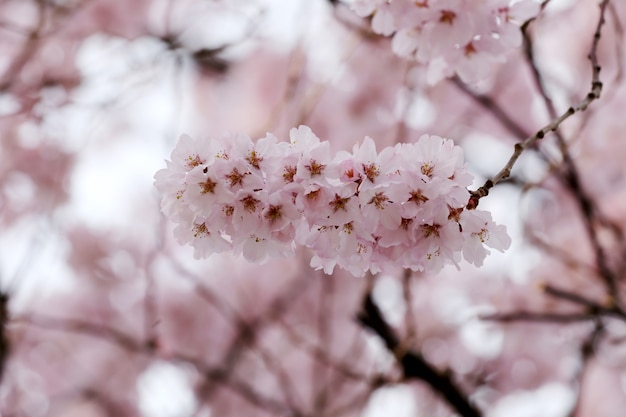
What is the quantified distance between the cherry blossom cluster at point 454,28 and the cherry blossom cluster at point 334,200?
0.29 meters

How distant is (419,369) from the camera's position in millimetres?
1844

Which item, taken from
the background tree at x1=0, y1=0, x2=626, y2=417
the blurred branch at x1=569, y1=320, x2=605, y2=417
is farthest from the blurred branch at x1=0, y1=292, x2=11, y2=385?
the blurred branch at x1=569, y1=320, x2=605, y2=417

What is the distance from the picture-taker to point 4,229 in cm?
332

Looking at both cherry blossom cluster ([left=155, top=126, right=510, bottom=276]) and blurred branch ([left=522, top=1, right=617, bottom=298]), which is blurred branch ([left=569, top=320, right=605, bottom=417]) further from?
cherry blossom cluster ([left=155, top=126, right=510, bottom=276])

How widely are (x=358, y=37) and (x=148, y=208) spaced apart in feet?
8.93

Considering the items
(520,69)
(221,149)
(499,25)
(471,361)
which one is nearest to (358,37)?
(499,25)

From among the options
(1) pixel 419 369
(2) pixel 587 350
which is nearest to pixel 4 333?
(1) pixel 419 369

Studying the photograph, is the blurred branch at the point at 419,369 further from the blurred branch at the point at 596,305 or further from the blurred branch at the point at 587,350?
the blurred branch at the point at 587,350

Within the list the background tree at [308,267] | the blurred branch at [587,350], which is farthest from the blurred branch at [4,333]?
the blurred branch at [587,350]

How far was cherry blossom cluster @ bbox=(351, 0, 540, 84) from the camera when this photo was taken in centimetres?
102

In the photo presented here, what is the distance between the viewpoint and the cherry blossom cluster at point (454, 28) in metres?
1.02

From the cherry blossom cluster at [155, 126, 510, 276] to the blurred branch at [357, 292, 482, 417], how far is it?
3.18 ft

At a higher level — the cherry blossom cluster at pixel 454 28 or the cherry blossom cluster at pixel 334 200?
the cherry blossom cluster at pixel 454 28

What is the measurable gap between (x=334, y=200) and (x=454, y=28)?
407mm
